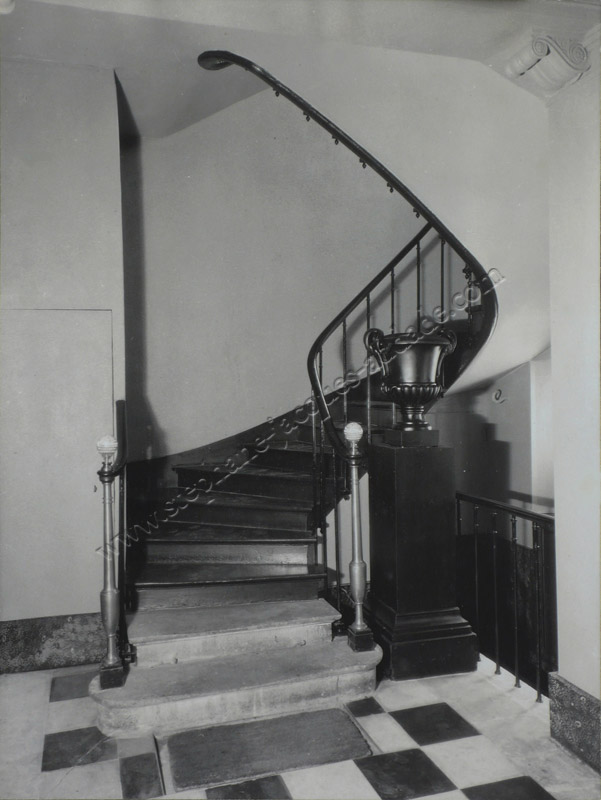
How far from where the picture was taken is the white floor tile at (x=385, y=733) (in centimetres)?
259

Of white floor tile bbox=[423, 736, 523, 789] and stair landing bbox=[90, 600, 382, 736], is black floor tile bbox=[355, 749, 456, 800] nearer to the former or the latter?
white floor tile bbox=[423, 736, 523, 789]

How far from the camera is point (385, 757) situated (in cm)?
251

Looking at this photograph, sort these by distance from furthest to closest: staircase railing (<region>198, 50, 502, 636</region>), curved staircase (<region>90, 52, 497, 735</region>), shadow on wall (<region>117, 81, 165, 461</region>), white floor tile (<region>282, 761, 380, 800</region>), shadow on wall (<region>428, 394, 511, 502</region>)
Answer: shadow on wall (<region>428, 394, 511, 502</region>)
shadow on wall (<region>117, 81, 165, 461</region>)
staircase railing (<region>198, 50, 502, 636</region>)
curved staircase (<region>90, 52, 497, 735</region>)
white floor tile (<region>282, 761, 380, 800</region>)

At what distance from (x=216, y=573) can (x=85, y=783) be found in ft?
4.63

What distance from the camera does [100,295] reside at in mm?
3613

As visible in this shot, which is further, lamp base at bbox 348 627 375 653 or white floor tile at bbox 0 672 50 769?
lamp base at bbox 348 627 375 653

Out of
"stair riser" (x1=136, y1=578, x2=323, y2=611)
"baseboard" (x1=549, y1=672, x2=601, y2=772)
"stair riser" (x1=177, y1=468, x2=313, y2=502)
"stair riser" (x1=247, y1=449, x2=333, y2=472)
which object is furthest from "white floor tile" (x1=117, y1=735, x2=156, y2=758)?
"stair riser" (x1=247, y1=449, x2=333, y2=472)

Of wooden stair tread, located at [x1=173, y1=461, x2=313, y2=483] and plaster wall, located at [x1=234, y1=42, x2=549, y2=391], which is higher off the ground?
plaster wall, located at [x1=234, y1=42, x2=549, y2=391]

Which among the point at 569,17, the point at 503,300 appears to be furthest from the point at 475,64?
the point at 503,300

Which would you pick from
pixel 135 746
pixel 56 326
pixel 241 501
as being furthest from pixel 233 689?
pixel 56 326

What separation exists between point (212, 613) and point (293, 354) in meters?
2.65

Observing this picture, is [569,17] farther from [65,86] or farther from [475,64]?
[65,86]

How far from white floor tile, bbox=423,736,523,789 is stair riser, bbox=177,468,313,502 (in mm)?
1834

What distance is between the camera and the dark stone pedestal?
3.20 meters
